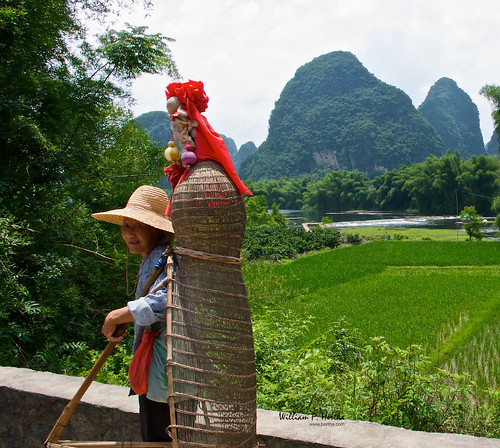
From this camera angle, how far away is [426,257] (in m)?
11.9

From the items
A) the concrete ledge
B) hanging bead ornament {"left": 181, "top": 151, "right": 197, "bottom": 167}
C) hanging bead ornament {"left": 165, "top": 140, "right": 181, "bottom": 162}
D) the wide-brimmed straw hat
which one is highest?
hanging bead ornament {"left": 165, "top": 140, "right": 181, "bottom": 162}

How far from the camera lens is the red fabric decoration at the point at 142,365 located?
58.1 inches

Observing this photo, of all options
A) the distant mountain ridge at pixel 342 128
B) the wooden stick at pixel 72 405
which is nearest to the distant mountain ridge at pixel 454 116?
the distant mountain ridge at pixel 342 128

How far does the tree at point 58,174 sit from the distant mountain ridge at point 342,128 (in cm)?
10056

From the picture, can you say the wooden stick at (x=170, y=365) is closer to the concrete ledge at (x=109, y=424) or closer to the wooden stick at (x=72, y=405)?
the wooden stick at (x=72, y=405)

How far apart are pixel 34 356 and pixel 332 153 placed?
4182 inches

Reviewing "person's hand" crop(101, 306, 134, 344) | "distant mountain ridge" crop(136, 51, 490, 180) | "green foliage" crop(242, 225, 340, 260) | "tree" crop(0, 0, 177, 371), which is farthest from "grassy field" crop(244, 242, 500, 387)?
"distant mountain ridge" crop(136, 51, 490, 180)

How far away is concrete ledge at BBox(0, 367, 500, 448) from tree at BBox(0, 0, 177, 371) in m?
0.73

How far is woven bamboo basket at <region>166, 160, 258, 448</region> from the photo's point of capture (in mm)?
1357

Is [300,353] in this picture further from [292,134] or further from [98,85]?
[292,134]

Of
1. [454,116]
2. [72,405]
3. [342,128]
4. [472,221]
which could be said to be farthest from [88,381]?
[454,116]

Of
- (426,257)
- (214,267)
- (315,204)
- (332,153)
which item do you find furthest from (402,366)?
(332,153)

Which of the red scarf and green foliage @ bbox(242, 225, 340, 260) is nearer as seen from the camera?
the red scarf

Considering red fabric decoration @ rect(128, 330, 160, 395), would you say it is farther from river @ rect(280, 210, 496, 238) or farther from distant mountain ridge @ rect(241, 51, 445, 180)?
distant mountain ridge @ rect(241, 51, 445, 180)
